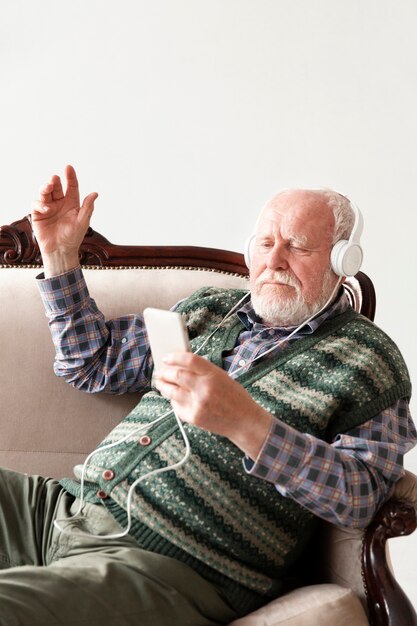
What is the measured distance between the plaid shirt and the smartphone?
206 mm

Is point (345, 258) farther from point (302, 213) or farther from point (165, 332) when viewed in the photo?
point (165, 332)

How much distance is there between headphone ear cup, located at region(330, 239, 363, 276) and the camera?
178 centimetres

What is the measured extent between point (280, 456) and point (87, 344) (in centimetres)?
63

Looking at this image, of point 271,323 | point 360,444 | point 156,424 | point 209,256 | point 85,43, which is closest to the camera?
point 360,444

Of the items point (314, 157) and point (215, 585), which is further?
point (314, 157)

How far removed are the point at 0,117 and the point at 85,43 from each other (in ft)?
1.31

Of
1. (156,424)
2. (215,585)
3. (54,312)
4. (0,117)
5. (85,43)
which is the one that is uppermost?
(85,43)

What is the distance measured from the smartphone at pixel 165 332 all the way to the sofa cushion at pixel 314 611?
0.45m

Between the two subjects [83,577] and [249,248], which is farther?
[249,248]

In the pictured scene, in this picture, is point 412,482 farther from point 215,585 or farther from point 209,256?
point 209,256

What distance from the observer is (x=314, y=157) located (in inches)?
127

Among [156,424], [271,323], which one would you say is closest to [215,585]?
[156,424]

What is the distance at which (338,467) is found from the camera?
4.84 ft

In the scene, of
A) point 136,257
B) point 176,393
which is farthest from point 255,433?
point 136,257
